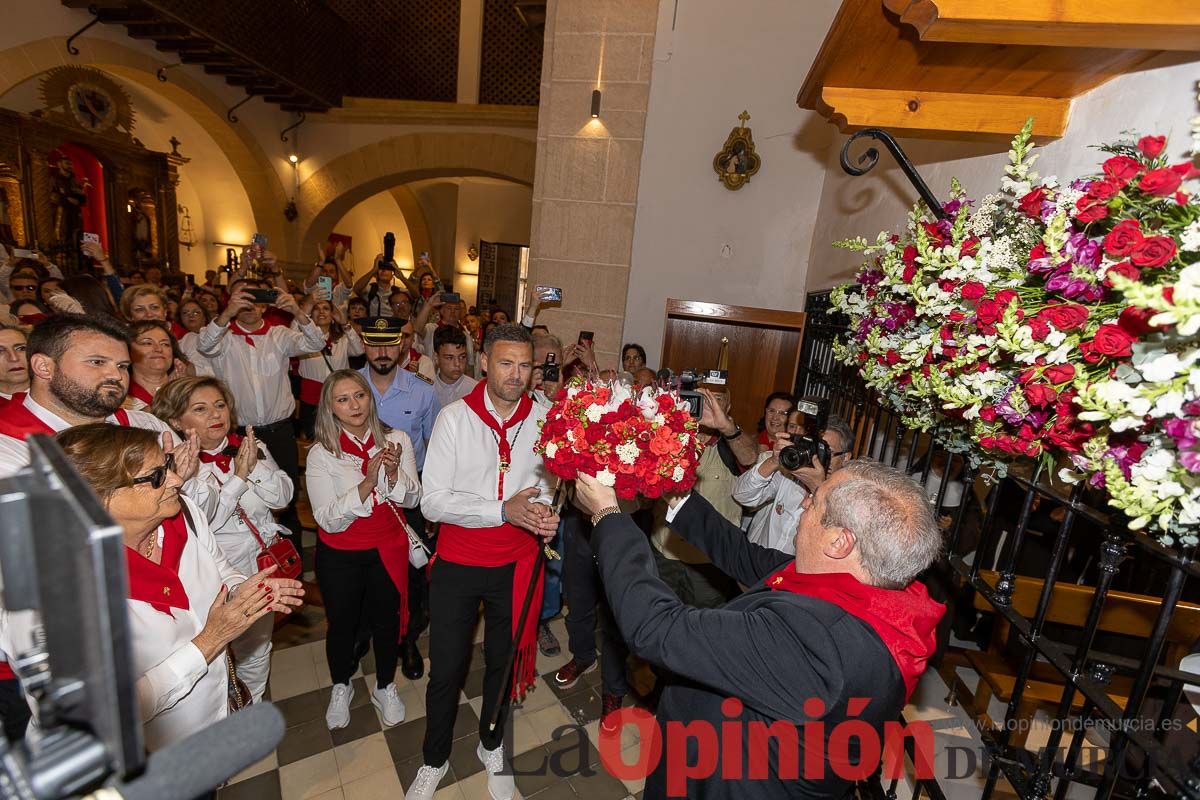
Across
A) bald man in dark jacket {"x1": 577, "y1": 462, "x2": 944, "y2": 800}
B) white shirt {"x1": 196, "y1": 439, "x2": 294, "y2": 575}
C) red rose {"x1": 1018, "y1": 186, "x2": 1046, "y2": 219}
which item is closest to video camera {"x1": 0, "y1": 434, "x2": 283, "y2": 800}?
bald man in dark jacket {"x1": 577, "y1": 462, "x2": 944, "y2": 800}

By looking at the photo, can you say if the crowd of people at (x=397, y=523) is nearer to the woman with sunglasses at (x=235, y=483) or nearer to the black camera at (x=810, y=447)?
the woman with sunglasses at (x=235, y=483)

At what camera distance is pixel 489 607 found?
9.47 ft

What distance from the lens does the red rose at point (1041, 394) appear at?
50.6 inches

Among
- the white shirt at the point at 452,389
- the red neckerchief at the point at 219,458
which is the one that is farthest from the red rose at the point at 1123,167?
the white shirt at the point at 452,389

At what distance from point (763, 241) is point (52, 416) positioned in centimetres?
551

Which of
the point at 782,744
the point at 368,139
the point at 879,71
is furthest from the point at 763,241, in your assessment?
the point at 368,139

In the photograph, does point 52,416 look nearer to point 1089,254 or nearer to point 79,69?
point 1089,254

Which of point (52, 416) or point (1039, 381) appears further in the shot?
point (52, 416)

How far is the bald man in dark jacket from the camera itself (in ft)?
4.50

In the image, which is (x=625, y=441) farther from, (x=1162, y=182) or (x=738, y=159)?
(x=738, y=159)

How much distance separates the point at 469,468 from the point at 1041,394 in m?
2.26

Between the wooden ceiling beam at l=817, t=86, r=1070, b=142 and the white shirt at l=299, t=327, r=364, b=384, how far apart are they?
501cm

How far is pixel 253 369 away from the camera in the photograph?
4719 millimetres

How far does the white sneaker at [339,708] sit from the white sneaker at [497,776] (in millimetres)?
821
